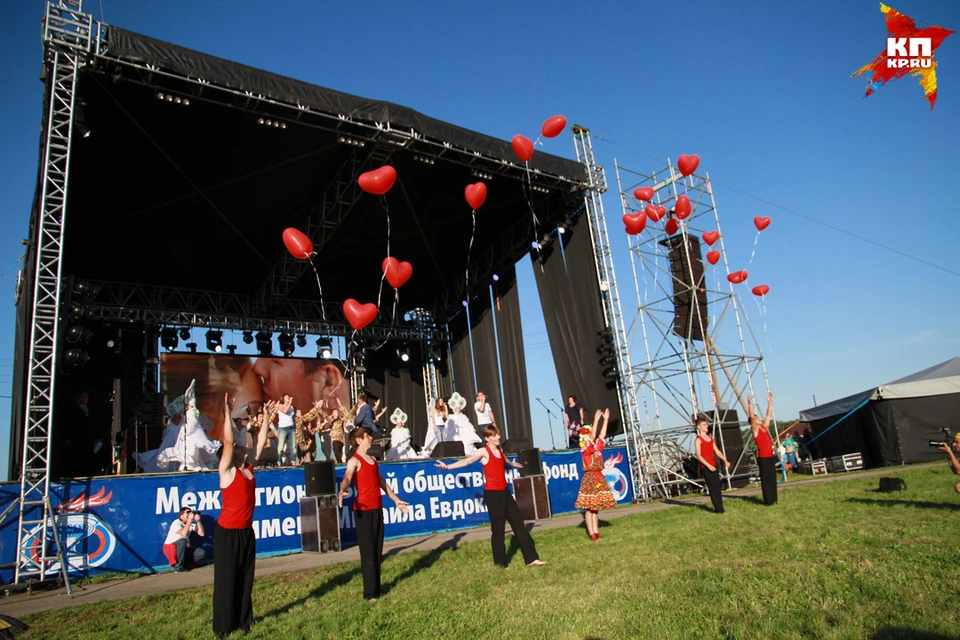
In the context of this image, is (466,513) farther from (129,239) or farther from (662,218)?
(129,239)

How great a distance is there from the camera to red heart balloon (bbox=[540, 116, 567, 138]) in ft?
39.7

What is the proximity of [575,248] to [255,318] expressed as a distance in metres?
9.58

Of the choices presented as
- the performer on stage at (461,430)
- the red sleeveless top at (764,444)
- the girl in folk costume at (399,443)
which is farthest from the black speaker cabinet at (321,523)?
the red sleeveless top at (764,444)

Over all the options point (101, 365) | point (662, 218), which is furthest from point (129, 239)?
point (662, 218)

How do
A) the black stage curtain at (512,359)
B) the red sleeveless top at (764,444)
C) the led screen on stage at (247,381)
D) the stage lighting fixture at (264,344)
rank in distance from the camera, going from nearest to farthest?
the red sleeveless top at (764,444) → the led screen on stage at (247,381) → the black stage curtain at (512,359) → the stage lighting fixture at (264,344)

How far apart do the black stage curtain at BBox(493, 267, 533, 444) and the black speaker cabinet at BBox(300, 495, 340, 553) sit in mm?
9037

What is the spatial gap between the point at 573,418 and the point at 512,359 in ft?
11.1

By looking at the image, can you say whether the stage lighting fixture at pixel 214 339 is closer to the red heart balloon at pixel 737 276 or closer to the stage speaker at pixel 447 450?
the stage speaker at pixel 447 450

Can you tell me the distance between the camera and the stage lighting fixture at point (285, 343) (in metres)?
19.3

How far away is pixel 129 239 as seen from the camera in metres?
15.1

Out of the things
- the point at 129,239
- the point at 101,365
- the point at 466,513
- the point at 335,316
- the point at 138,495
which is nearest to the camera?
the point at 138,495

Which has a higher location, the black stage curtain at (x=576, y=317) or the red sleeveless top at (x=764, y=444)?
the black stage curtain at (x=576, y=317)

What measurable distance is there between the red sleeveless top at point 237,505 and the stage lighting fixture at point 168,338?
47.0 ft

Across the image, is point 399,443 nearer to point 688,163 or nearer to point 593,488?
point 593,488
